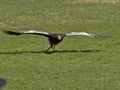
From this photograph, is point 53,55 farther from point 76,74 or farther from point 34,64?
point 76,74

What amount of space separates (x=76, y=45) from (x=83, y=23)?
22.3 ft

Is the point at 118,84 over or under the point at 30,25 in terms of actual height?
over

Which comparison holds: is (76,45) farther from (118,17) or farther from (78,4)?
(78,4)

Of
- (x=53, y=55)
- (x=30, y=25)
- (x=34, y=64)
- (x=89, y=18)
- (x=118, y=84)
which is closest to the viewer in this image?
(x=118, y=84)

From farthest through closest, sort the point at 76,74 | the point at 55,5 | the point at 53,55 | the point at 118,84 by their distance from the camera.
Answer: the point at 55,5
the point at 53,55
the point at 76,74
the point at 118,84

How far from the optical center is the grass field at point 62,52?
12.0 meters

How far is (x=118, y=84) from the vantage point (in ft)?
37.9

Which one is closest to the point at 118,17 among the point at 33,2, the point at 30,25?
the point at 30,25

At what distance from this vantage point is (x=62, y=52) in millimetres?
16703

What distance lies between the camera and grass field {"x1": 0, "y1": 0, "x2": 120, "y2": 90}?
39.5 feet

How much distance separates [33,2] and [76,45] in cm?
1776

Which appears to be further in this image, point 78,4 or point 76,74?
point 78,4

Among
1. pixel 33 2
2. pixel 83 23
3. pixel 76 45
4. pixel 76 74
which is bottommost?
pixel 33 2

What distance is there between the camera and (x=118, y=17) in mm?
26969
